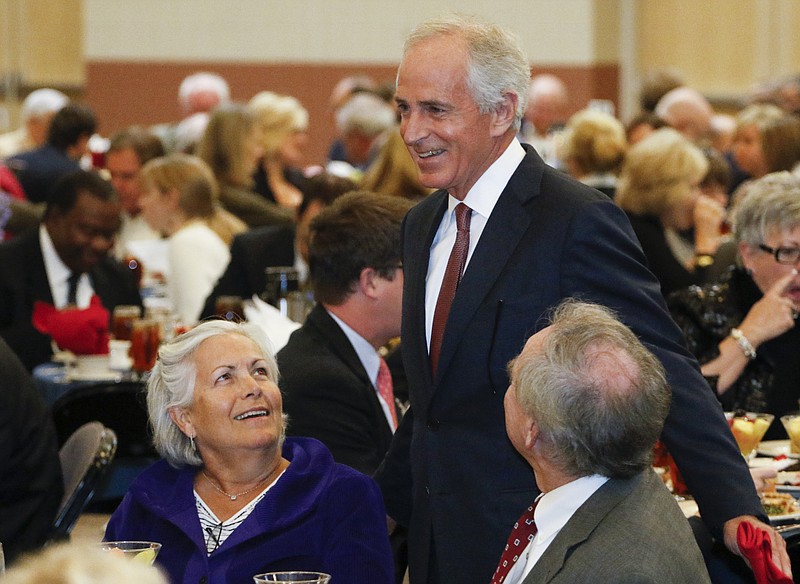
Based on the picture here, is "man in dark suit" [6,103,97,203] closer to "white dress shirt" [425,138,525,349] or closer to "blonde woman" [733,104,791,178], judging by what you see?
"blonde woman" [733,104,791,178]

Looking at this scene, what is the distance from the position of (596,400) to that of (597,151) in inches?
234

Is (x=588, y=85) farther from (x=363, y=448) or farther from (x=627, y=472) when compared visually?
(x=627, y=472)

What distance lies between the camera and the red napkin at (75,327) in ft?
16.4

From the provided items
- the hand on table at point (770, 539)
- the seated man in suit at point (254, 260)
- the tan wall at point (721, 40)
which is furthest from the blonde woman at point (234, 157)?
the tan wall at point (721, 40)

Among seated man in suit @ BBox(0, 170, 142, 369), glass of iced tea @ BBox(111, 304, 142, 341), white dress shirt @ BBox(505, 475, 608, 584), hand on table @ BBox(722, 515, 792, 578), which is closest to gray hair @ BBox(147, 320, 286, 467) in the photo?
white dress shirt @ BBox(505, 475, 608, 584)

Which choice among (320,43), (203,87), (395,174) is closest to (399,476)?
(395,174)

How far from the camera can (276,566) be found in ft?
8.76

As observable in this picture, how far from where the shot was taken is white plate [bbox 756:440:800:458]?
3.53 meters

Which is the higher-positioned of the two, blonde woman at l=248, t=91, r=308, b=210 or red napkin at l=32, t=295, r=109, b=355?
blonde woman at l=248, t=91, r=308, b=210

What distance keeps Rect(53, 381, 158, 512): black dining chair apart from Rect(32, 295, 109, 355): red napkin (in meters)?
0.35

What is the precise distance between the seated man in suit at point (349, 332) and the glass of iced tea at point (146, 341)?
5.37ft

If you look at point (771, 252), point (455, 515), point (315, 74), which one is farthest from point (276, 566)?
point (315, 74)

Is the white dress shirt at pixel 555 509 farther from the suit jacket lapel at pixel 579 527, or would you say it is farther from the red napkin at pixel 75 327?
the red napkin at pixel 75 327

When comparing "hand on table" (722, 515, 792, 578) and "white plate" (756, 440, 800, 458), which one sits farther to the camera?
"white plate" (756, 440, 800, 458)
